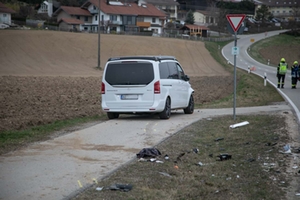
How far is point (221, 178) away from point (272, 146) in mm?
2949

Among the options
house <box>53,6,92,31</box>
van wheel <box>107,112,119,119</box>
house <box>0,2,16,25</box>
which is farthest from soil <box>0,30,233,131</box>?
house <box>53,6,92,31</box>

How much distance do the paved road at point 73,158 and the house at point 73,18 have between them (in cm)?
8016

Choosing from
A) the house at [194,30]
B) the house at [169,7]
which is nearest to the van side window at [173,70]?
the house at [194,30]

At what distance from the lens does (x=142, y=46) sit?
2987 inches

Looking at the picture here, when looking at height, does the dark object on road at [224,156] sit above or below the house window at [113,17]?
below

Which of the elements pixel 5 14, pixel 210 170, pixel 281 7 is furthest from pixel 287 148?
pixel 281 7

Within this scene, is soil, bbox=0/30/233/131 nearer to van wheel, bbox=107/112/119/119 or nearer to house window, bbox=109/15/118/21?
van wheel, bbox=107/112/119/119

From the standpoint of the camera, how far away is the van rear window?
1592 cm

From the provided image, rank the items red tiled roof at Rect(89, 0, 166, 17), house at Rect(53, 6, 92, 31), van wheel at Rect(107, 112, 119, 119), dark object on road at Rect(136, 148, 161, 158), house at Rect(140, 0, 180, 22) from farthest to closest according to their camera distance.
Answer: house at Rect(140, 0, 180, 22)
red tiled roof at Rect(89, 0, 166, 17)
house at Rect(53, 6, 92, 31)
van wheel at Rect(107, 112, 119, 119)
dark object on road at Rect(136, 148, 161, 158)

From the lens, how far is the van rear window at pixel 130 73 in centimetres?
1592

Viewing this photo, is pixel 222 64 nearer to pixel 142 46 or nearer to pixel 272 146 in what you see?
pixel 142 46

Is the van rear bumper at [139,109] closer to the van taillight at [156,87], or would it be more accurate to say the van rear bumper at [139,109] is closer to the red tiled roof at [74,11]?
the van taillight at [156,87]

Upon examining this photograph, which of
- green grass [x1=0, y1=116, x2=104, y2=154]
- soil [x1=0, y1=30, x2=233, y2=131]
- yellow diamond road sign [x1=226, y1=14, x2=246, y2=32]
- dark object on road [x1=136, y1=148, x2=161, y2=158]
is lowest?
soil [x1=0, y1=30, x2=233, y2=131]

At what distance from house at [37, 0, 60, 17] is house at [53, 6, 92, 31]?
682 centimetres
